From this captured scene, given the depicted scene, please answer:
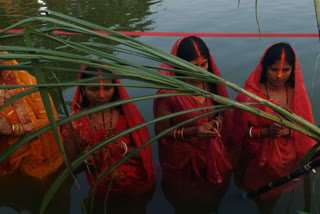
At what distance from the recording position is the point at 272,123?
190 cm

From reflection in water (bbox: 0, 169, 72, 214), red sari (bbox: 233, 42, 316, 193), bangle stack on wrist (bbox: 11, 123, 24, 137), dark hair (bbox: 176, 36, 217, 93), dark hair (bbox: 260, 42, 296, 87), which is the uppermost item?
dark hair (bbox: 176, 36, 217, 93)

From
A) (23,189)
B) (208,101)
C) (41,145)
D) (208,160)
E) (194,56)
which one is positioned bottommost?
(23,189)

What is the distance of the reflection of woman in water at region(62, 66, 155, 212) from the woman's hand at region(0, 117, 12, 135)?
37cm

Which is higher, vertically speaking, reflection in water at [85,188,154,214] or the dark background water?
the dark background water

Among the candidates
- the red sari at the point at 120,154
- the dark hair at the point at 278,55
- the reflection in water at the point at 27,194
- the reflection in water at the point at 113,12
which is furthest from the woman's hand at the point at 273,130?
the reflection in water at the point at 113,12

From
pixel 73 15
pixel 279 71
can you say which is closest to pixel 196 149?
pixel 279 71

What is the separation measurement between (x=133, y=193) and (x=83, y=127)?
1.93 ft

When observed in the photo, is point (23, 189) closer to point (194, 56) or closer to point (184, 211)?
point (184, 211)


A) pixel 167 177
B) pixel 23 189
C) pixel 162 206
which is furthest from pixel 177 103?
pixel 23 189

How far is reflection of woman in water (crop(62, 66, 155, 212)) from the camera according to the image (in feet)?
5.73

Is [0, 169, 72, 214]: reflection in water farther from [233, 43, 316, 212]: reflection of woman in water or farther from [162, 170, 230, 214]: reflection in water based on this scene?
[233, 43, 316, 212]: reflection of woman in water

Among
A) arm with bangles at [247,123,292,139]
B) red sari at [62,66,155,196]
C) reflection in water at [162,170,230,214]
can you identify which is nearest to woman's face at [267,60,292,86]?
arm with bangles at [247,123,292,139]

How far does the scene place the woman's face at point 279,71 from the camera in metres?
1.89

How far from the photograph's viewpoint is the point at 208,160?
6.44 feet
